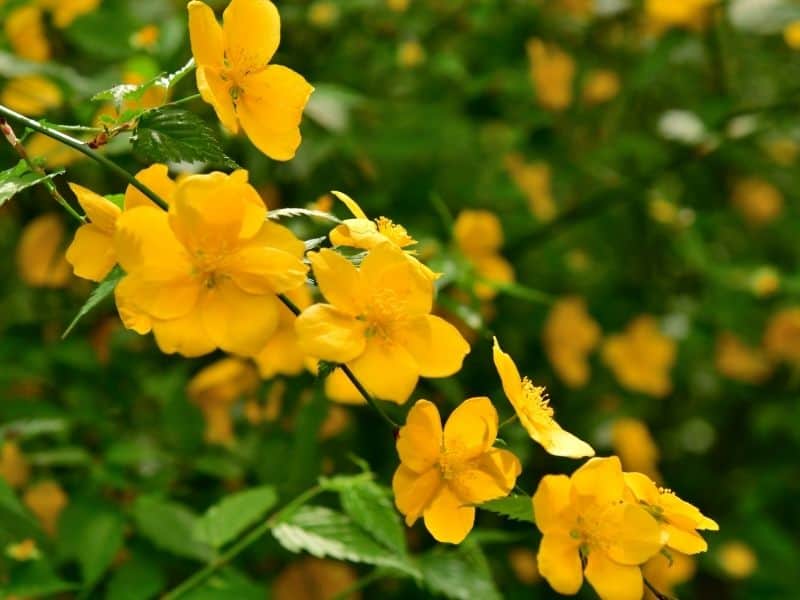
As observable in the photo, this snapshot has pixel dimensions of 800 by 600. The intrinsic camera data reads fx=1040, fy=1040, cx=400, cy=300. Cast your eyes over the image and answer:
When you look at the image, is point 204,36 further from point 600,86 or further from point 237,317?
point 600,86

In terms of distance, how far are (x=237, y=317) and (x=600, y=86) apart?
48.5 inches

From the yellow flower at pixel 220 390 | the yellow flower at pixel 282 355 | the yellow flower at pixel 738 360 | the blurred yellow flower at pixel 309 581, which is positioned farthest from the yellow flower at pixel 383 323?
the yellow flower at pixel 738 360

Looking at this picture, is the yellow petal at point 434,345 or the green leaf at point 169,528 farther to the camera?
the green leaf at point 169,528

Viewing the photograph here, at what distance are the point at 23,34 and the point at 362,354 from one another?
82cm

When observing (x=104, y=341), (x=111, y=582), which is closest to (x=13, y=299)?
(x=104, y=341)

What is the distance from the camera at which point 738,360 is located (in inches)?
68.7

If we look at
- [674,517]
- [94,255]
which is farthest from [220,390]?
[674,517]

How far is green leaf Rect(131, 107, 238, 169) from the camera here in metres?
0.53

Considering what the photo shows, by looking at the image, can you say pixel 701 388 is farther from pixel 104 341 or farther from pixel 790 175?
pixel 104 341

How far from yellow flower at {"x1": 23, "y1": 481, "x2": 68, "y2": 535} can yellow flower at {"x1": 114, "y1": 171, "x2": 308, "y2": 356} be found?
52cm

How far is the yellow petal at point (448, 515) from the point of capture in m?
0.56

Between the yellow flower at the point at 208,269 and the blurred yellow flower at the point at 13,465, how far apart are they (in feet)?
1.71

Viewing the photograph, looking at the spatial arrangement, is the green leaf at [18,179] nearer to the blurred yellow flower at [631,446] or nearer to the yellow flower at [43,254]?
the yellow flower at [43,254]

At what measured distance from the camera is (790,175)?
182 cm
